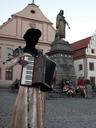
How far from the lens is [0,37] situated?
141ft

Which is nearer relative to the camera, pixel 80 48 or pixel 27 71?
pixel 27 71

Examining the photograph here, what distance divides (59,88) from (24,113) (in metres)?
18.4

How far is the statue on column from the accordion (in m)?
21.3

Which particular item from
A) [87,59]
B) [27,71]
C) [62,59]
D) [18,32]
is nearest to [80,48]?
[87,59]

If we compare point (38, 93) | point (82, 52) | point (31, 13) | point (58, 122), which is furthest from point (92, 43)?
point (38, 93)

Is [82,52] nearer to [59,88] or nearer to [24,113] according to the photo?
[59,88]

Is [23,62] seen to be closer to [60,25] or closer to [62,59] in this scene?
[62,59]

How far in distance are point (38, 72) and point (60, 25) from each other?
72.4 feet

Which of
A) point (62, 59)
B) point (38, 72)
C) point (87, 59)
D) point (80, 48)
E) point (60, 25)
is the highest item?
point (80, 48)

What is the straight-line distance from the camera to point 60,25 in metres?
26.0

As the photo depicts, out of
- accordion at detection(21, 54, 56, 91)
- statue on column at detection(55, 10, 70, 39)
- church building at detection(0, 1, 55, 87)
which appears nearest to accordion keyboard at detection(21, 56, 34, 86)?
Answer: accordion at detection(21, 54, 56, 91)

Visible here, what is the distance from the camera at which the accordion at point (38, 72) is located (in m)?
4.21

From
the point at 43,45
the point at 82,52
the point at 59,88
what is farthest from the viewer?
the point at 82,52

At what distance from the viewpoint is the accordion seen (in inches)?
166
